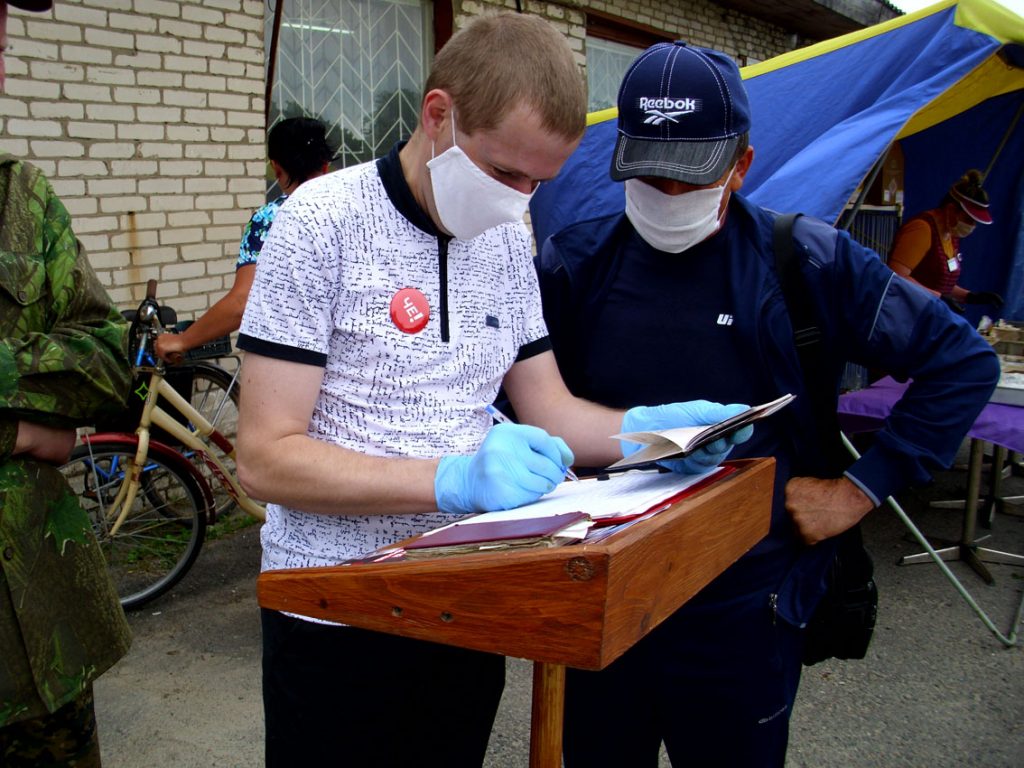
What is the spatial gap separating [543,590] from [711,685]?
A: 1.00m

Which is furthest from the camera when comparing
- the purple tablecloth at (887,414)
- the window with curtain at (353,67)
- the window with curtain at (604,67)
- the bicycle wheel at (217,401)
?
the window with curtain at (604,67)

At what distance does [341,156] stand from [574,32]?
2.46 metres

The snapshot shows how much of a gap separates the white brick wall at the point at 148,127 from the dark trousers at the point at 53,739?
317 cm

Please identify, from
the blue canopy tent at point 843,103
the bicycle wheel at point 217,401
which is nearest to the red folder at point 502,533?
the blue canopy tent at point 843,103

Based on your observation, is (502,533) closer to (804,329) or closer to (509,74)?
(509,74)

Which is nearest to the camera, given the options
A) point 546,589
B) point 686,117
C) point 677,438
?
point 546,589

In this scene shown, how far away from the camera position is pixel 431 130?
4.65ft

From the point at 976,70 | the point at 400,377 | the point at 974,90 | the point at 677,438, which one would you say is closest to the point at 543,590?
the point at 677,438

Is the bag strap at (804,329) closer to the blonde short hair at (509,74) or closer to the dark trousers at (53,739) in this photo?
the blonde short hair at (509,74)

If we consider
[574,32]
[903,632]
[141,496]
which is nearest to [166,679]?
[141,496]

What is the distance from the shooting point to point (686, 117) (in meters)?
1.67

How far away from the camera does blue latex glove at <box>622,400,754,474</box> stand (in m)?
1.32

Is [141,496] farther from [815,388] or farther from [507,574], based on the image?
[507,574]

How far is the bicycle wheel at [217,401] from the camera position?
15.5ft
